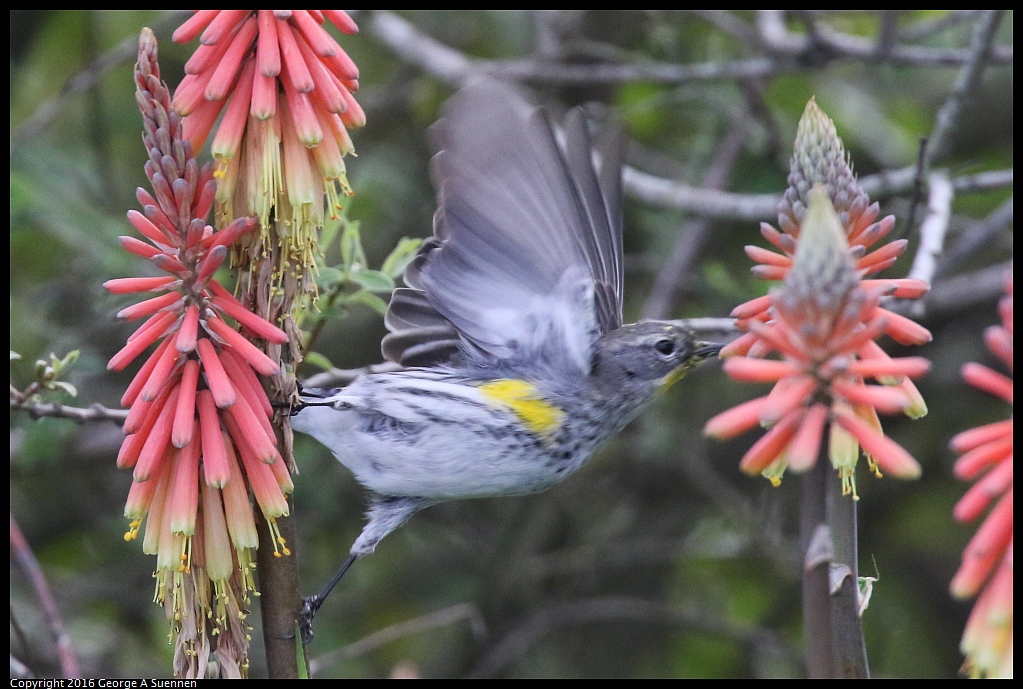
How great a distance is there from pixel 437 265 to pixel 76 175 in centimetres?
261

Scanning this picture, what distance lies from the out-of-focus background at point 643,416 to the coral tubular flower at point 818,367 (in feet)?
9.56

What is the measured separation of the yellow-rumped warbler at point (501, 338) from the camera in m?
3.53

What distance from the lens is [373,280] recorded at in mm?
3193

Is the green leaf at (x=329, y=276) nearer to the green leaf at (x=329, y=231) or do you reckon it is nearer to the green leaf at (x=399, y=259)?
the green leaf at (x=329, y=231)

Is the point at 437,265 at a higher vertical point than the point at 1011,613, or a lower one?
higher

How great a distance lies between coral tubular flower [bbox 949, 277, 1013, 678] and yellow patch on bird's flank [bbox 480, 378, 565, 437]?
197 cm

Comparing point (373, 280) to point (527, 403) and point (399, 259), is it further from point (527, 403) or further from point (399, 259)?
point (527, 403)

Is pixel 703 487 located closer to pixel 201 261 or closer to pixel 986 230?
pixel 986 230

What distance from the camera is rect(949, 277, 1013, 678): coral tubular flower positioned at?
71.6 inches

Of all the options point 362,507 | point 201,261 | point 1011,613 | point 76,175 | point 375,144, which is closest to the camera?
point 1011,613

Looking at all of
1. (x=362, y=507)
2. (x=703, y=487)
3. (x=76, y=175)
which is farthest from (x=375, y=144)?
(x=703, y=487)

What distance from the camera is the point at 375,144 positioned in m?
6.49

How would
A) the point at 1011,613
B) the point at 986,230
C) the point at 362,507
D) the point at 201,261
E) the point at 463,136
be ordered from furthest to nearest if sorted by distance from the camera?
1. the point at 362,507
2. the point at 986,230
3. the point at 463,136
4. the point at 201,261
5. the point at 1011,613

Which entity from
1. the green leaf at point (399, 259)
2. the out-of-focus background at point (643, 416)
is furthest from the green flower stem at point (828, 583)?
the out-of-focus background at point (643, 416)
